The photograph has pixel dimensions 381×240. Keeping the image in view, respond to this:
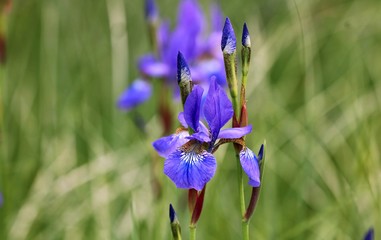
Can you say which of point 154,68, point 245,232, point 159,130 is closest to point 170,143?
point 245,232

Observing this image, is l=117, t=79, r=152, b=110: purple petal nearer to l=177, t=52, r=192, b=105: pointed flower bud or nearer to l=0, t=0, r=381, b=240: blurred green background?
l=0, t=0, r=381, b=240: blurred green background

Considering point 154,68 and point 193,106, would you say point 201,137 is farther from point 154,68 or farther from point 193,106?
point 154,68

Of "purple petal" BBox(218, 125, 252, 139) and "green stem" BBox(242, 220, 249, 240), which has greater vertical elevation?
"purple petal" BBox(218, 125, 252, 139)

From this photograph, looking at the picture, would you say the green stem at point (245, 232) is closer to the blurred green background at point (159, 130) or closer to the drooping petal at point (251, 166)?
the drooping petal at point (251, 166)

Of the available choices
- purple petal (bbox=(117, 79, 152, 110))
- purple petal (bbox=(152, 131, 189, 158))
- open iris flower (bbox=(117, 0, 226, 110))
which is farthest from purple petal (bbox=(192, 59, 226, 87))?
Answer: purple petal (bbox=(152, 131, 189, 158))

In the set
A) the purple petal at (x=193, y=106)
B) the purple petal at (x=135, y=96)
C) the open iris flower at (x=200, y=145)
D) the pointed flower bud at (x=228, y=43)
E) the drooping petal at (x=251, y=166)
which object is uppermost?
the pointed flower bud at (x=228, y=43)

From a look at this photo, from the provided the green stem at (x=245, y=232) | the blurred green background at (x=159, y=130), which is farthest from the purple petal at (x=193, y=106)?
the blurred green background at (x=159, y=130)

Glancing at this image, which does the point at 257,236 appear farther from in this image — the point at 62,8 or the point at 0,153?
the point at 62,8
